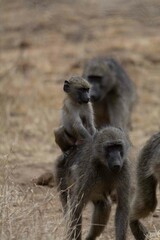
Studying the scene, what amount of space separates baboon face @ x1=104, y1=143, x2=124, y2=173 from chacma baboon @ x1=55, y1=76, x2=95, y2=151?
0.58 m

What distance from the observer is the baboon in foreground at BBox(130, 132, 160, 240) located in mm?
7777

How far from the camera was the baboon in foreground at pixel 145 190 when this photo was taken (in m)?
7.78

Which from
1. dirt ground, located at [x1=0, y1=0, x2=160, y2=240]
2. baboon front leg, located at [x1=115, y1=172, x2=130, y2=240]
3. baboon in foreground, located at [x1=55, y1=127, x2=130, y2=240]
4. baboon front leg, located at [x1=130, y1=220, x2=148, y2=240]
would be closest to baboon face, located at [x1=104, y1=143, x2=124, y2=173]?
baboon in foreground, located at [x1=55, y1=127, x2=130, y2=240]

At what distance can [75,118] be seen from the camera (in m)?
7.88

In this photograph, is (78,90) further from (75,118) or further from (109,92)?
(109,92)

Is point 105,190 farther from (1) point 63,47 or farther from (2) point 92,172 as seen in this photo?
(1) point 63,47

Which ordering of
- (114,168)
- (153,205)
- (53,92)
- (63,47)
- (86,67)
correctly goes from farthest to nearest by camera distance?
(63,47)
(53,92)
(86,67)
(153,205)
(114,168)

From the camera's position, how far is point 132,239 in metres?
8.21

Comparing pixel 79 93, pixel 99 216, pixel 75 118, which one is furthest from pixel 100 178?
pixel 79 93

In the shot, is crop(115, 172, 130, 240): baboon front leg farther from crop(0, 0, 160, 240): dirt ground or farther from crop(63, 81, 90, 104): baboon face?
crop(63, 81, 90, 104): baboon face

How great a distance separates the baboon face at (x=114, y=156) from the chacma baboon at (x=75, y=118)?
0.58m

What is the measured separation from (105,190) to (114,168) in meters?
0.35

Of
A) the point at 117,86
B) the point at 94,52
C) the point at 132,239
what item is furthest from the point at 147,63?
the point at 132,239

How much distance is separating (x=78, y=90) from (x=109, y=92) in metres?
3.47
